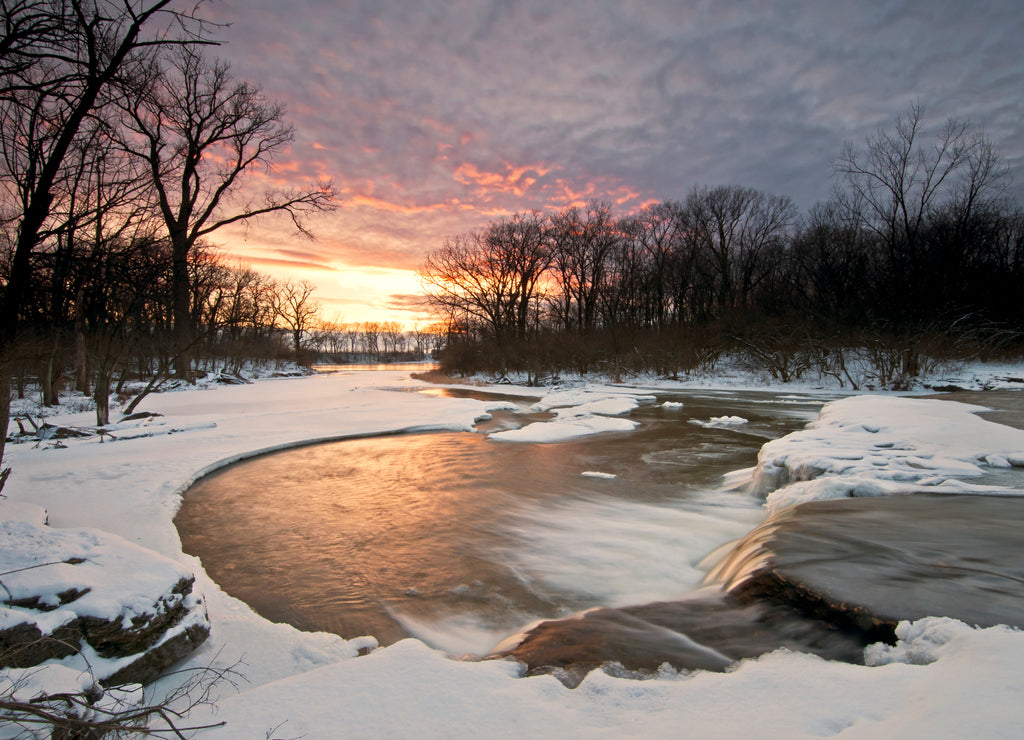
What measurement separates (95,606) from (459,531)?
3.82m

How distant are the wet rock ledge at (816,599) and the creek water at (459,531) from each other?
0.54m

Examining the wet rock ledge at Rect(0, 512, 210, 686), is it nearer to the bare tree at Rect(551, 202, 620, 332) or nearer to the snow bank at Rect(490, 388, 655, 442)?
the snow bank at Rect(490, 388, 655, 442)

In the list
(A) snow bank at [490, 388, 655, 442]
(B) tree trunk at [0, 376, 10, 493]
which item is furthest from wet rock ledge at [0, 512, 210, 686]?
(A) snow bank at [490, 388, 655, 442]

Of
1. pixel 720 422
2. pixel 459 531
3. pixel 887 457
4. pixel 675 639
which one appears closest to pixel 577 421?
pixel 720 422

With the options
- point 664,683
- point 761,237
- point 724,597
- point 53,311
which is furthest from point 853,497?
point 761,237

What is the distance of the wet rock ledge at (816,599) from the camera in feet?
9.44

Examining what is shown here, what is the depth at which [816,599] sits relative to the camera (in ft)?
10.4

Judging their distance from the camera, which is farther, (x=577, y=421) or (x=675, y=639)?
(x=577, y=421)

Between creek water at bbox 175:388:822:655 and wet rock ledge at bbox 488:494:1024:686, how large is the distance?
0.54m

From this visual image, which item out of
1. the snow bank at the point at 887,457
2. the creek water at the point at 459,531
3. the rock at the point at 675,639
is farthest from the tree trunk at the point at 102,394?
the snow bank at the point at 887,457

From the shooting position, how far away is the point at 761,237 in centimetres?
4084

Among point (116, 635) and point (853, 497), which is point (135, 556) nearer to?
point (116, 635)

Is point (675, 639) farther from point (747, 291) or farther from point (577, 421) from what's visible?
point (747, 291)

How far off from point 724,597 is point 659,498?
3.50m
